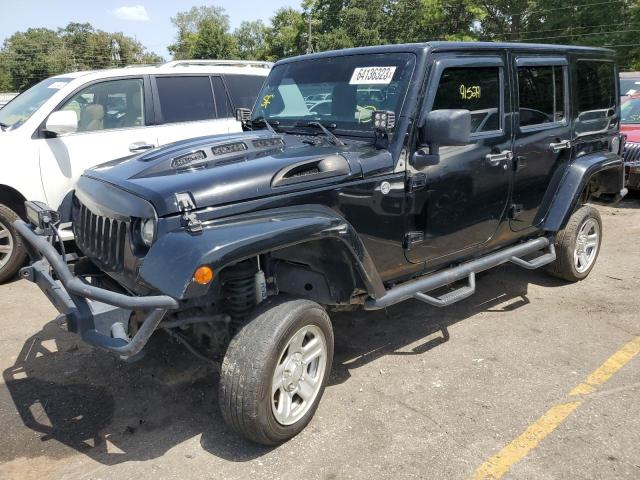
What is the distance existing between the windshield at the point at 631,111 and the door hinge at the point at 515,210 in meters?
6.82

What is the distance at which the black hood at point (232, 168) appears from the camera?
2.75 meters

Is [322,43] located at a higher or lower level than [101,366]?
higher

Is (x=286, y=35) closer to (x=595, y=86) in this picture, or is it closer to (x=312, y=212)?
(x=595, y=86)

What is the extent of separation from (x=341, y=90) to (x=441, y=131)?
0.83 metres

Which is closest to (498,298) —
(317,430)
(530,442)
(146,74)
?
(530,442)

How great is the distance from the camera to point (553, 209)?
4676 millimetres

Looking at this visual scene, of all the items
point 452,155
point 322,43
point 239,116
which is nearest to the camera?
point 452,155

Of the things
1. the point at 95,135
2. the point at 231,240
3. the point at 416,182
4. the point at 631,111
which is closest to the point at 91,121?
the point at 95,135

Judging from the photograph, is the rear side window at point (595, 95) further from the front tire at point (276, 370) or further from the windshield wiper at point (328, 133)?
the front tire at point (276, 370)

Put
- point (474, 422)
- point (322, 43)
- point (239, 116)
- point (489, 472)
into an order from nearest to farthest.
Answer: point (489, 472) < point (474, 422) < point (239, 116) < point (322, 43)

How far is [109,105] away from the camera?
19.1 ft

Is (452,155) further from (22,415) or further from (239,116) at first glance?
(22,415)

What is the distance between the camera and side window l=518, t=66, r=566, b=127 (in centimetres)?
429

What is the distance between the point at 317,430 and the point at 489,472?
3.03ft
